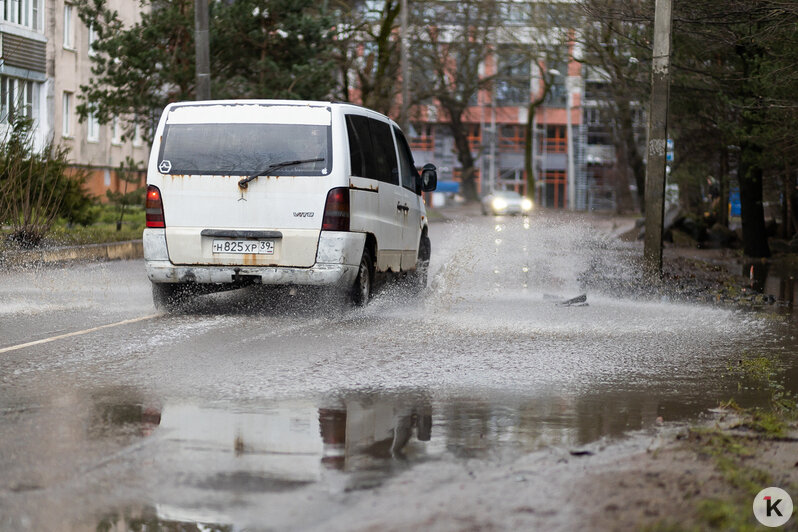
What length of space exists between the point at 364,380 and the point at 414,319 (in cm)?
418

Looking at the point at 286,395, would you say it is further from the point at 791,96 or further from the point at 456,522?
the point at 791,96

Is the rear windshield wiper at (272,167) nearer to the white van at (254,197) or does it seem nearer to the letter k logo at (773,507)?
the white van at (254,197)

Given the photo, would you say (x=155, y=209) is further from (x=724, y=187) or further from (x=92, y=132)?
(x=92, y=132)

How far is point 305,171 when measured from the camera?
1210cm

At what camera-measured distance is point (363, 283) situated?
12.8 metres

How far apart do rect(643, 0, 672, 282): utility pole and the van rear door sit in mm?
7291

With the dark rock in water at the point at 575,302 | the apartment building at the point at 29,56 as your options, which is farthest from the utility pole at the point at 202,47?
the apartment building at the point at 29,56

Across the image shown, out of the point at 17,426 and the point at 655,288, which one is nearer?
the point at 17,426

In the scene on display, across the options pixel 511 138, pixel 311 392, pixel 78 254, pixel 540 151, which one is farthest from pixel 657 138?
pixel 540 151

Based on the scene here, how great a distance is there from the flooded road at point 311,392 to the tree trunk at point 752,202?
9.51 m

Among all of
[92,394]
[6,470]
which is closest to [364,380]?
[92,394]

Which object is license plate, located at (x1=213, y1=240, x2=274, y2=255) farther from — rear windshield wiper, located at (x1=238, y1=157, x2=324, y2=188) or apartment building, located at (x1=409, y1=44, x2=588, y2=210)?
apartment building, located at (x1=409, y1=44, x2=588, y2=210)

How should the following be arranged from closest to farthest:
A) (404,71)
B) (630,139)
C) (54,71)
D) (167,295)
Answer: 1. (167,295)
2. (54,71)
3. (404,71)
4. (630,139)

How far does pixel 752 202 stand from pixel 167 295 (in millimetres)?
16433
